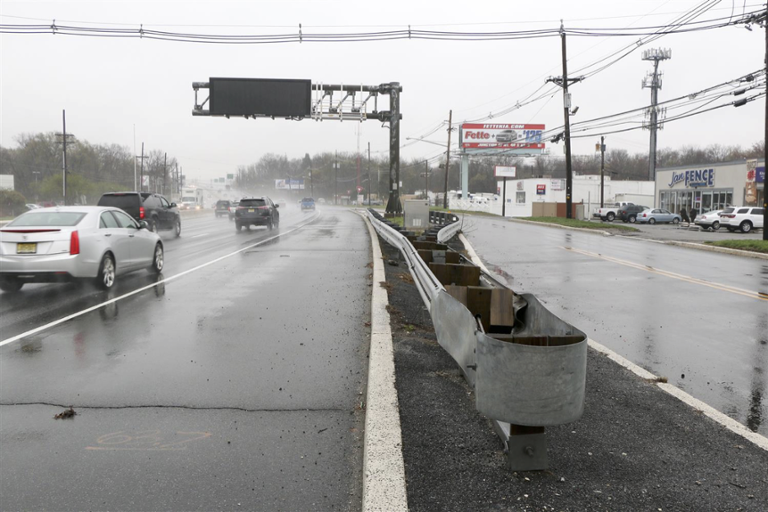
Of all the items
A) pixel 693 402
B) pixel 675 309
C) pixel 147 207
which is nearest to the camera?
pixel 693 402

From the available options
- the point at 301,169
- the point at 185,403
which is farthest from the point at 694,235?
the point at 301,169

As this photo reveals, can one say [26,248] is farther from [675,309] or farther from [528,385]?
[675,309]

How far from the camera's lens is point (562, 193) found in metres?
74.2

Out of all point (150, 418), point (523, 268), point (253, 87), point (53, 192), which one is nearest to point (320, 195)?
point (53, 192)

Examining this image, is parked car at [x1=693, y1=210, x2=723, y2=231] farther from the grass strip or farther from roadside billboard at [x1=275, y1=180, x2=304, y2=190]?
roadside billboard at [x1=275, y1=180, x2=304, y2=190]

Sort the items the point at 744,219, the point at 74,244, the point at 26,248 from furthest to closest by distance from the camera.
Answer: the point at 744,219 → the point at 74,244 → the point at 26,248

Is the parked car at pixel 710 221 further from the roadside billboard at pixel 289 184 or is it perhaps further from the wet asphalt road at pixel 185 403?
the roadside billboard at pixel 289 184

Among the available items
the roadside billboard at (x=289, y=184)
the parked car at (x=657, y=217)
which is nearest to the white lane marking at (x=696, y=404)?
the parked car at (x=657, y=217)

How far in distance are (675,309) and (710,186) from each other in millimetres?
50992

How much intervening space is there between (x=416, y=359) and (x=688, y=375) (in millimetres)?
2672

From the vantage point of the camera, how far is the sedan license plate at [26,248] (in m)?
10.0

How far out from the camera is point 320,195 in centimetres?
16288

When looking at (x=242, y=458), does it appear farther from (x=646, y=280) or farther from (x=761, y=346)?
(x=646, y=280)

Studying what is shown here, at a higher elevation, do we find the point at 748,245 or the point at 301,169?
the point at 301,169
